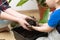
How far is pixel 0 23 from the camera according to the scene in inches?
68.0

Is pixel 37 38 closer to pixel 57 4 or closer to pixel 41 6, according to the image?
pixel 57 4

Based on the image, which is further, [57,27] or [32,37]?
[32,37]

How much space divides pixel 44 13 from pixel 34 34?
62cm

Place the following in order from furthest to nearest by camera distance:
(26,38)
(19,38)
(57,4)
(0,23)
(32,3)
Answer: (32,3) < (0,23) < (19,38) < (26,38) < (57,4)

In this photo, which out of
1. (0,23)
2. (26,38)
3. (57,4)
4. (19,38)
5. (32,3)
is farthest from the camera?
(32,3)

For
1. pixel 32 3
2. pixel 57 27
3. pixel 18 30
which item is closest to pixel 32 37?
pixel 18 30

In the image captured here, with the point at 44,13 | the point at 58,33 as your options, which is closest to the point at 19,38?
the point at 58,33

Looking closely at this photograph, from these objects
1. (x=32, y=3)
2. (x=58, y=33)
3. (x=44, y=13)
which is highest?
(x=32, y=3)

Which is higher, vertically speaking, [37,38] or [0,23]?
[0,23]

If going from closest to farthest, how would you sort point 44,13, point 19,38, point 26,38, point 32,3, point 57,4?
point 57,4
point 26,38
point 19,38
point 44,13
point 32,3

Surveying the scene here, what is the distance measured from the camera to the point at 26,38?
1.29 m

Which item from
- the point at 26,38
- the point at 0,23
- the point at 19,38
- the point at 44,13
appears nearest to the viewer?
the point at 26,38

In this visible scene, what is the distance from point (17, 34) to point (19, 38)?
36 mm

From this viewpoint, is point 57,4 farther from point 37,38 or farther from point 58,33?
point 37,38
